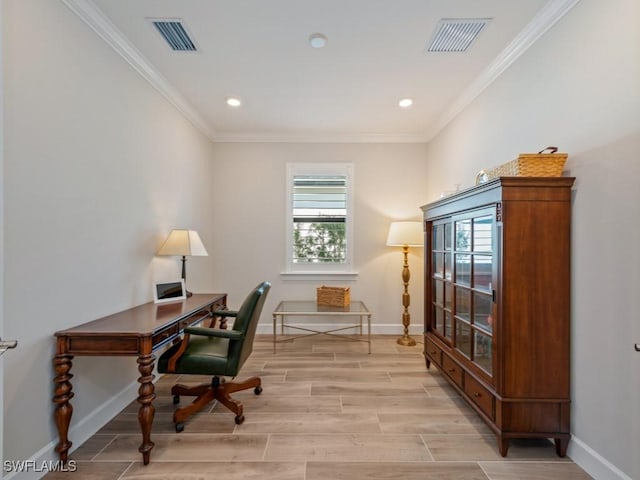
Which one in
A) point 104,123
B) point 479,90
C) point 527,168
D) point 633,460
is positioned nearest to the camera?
point 633,460

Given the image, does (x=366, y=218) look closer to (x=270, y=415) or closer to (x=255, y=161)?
(x=255, y=161)

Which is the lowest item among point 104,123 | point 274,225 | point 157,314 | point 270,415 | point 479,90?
point 270,415

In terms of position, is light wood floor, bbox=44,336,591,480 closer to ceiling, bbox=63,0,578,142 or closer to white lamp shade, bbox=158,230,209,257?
white lamp shade, bbox=158,230,209,257

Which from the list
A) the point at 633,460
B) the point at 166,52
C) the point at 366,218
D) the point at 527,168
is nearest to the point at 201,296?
the point at 166,52

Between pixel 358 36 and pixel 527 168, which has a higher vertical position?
pixel 358 36

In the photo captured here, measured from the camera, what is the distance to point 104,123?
2229 mm

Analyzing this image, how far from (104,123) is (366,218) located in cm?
308

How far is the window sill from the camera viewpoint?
441 centimetres

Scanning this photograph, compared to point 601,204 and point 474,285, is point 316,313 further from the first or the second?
point 601,204

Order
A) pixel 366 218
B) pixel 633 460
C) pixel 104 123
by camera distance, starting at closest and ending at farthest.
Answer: pixel 633 460 → pixel 104 123 → pixel 366 218

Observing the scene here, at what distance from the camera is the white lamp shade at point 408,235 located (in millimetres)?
3957

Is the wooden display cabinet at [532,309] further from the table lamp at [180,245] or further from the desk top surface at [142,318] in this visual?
the table lamp at [180,245]

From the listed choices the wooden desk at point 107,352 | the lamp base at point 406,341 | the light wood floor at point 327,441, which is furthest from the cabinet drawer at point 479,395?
the wooden desk at point 107,352

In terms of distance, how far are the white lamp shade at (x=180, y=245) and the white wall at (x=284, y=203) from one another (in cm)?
145
